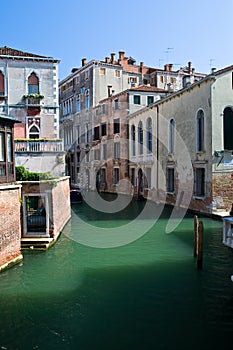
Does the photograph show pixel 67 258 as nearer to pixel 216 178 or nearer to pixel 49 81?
pixel 216 178

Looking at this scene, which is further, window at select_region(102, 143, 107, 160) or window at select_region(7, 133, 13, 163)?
window at select_region(102, 143, 107, 160)

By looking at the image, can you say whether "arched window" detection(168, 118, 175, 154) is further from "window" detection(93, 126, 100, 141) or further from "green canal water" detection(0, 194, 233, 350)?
"window" detection(93, 126, 100, 141)

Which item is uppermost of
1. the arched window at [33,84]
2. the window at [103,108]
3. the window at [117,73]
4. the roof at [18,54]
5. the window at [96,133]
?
the window at [117,73]

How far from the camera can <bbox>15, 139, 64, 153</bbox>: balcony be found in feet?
49.5

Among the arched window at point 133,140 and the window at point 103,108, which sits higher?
the window at point 103,108

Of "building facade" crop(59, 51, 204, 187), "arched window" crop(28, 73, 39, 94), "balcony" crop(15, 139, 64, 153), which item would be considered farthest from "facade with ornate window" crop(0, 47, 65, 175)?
"building facade" crop(59, 51, 204, 187)

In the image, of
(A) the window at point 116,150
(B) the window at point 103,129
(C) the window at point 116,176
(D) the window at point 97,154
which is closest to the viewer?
(A) the window at point 116,150

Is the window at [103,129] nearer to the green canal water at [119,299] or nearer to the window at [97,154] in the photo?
the window at [97,154]

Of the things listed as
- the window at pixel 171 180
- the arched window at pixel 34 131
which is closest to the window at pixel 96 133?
the window at pixel 171 180

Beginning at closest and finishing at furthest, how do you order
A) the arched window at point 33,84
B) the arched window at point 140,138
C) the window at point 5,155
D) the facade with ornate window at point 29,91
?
the window at point 5,155 → the facade with ornate window at point 29,91 → the arched window at point 33,84 → the arched window at point 140,138

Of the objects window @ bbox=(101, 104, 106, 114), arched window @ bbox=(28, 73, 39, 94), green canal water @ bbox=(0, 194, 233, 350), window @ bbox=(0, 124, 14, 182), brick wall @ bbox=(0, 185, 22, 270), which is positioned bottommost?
green canal water @ bbox=(0, 194, 233, 350)

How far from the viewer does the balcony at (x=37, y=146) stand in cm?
1510

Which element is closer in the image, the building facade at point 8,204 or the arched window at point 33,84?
the building facade at point 8,204

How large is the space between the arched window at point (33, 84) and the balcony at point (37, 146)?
291 cm
